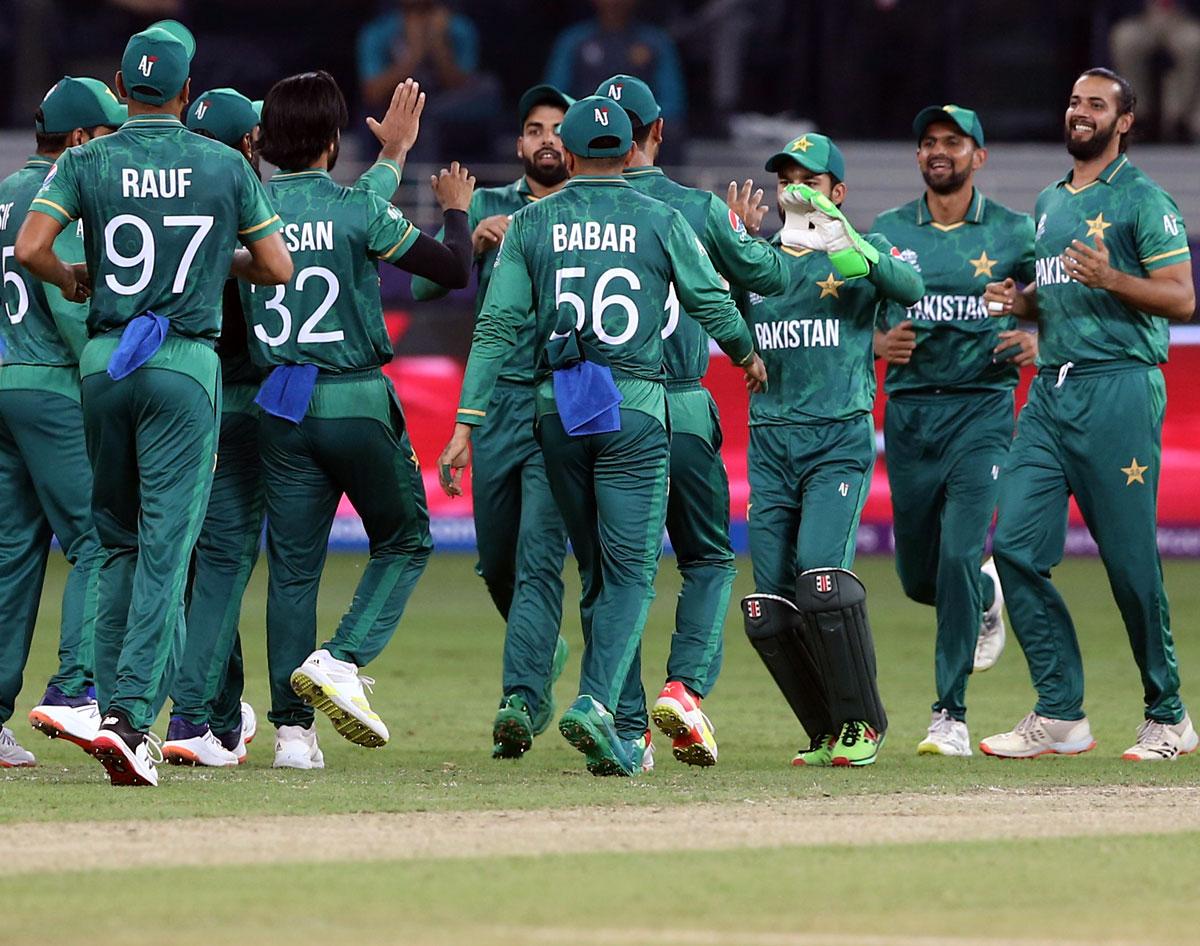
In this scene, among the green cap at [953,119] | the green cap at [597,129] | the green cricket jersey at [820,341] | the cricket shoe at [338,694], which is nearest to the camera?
the green cap at [597,129]

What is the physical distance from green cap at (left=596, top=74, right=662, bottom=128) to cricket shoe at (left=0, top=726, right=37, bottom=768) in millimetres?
3266

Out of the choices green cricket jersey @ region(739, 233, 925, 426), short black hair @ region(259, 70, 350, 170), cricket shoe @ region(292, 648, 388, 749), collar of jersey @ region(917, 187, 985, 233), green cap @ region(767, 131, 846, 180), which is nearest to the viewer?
cricket shoe @ region(292, 648, 388, 749)

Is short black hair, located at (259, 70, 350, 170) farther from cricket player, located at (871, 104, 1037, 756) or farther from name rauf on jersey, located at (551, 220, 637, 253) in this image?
cricket player, located at (871, 104, 1037, 756)

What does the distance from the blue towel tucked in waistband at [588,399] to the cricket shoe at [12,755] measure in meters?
2.40

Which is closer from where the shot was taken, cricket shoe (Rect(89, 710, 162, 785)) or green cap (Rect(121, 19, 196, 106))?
cricket shoe (Rect(89, 710, 162, 785))

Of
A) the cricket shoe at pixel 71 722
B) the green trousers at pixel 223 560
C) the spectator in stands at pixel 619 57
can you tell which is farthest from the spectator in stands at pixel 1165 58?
the cricket shoe at pixel 71 722

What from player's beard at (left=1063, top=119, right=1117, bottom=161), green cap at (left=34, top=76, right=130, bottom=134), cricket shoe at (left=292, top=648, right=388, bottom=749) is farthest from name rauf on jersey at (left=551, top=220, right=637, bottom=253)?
player's beard at (left=1063, top=119, right=1117, bottom=161)

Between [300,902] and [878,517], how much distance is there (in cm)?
1296

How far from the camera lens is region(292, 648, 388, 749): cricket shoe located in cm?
820

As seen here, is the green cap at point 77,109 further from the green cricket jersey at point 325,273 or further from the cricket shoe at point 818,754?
the cricket shoe at point 818,754

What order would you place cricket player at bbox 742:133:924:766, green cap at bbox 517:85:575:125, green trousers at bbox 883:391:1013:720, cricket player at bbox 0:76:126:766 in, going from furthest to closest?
1. green trousers at bbox 883:391:1013:720
2. green cap at bbox 517:85:575:125
3. cricket player at bbox 742:133:924:766
4. cricket player at bbox 0:76:126:766

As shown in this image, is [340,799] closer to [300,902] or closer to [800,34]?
[300,902]

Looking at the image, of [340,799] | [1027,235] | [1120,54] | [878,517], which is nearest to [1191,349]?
[878,517]

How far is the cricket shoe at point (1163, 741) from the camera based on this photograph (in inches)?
349
